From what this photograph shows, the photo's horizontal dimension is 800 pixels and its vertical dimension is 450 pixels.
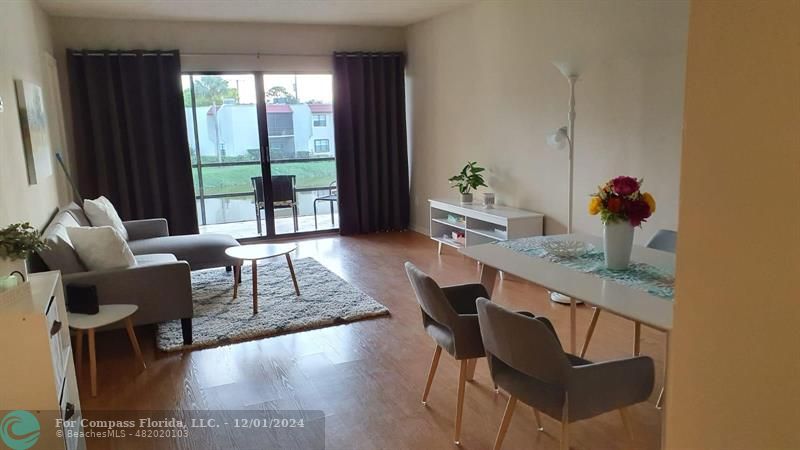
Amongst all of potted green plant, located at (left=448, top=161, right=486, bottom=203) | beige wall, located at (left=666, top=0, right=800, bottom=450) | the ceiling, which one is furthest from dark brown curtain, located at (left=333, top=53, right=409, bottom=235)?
beige wall, located at (left=666, top=0, right=800, bottom=450)

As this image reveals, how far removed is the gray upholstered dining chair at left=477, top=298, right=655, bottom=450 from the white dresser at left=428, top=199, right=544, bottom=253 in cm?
295

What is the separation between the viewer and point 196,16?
19.4 ft

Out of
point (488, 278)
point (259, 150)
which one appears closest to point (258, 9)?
point (259, 150)

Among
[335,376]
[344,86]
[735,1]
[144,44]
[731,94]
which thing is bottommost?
[335,376]

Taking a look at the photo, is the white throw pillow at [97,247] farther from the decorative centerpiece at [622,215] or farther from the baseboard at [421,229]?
the baseboard at [421,229]

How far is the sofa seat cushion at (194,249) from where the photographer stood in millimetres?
4711

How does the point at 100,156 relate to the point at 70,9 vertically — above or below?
below

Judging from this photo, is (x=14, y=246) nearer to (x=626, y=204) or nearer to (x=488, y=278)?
(x=488, y=278)

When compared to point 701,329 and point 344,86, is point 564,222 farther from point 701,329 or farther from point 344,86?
point 701,329

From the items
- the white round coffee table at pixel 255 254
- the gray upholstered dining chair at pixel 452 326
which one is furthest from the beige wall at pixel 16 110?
the gray upholstered dining chair at pixel 452 326

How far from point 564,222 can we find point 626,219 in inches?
93.6

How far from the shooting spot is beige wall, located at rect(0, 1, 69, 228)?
307 centimetres

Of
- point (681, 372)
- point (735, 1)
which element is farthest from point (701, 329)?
point (735, 1)

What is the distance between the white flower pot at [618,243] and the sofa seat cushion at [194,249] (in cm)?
311
